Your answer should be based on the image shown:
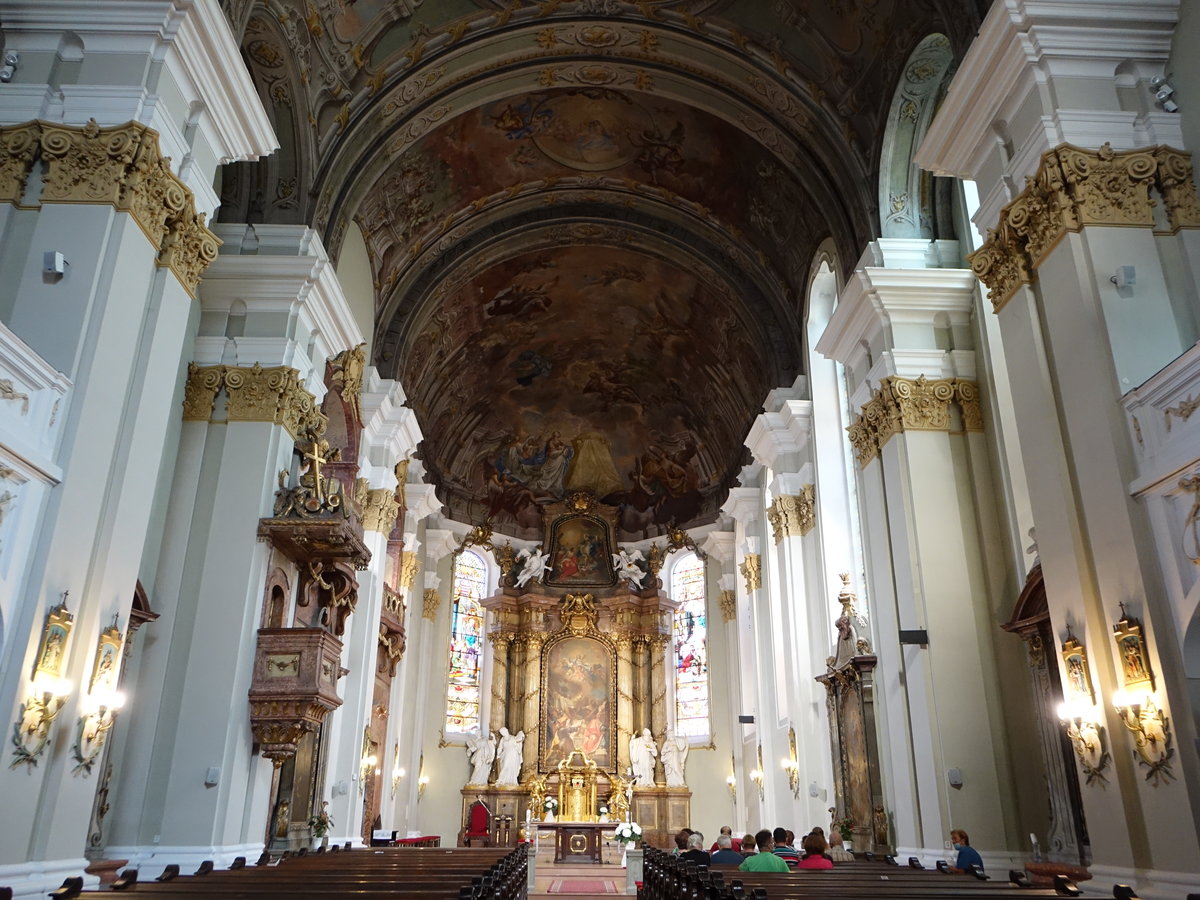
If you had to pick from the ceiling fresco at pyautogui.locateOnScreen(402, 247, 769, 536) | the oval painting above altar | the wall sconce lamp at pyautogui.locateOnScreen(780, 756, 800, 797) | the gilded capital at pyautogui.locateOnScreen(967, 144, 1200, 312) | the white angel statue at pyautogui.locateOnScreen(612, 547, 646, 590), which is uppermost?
the ceiling fresco at pyautogui.locateOnScreen(402, 247, 769, 536)

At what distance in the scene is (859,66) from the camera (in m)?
12.9

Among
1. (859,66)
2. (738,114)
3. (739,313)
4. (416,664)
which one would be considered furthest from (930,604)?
(416,664)

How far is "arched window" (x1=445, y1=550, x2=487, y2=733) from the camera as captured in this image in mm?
A: 24375

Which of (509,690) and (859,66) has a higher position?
(859,66)

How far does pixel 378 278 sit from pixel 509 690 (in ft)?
39.1

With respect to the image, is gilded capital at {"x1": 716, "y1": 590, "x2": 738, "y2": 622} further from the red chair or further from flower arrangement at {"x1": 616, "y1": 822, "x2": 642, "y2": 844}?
the red chair

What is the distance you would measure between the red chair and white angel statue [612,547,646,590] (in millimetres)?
6682

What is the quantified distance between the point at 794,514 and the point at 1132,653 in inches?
413

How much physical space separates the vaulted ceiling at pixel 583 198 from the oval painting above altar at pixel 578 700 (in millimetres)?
3728

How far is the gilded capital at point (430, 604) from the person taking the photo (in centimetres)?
2355

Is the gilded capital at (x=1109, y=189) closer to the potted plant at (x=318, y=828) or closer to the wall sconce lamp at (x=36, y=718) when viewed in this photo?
the wall sconce lamp at (x=36, y=718)

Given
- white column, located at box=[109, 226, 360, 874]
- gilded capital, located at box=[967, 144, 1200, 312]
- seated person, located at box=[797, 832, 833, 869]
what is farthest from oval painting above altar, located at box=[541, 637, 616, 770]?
gilded capital, located at box=[967, 144, 1200, 312]

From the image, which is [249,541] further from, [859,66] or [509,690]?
[509,690]

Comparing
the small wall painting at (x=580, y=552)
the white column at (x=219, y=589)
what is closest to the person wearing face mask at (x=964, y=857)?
the white column at (x=219, y=589)
